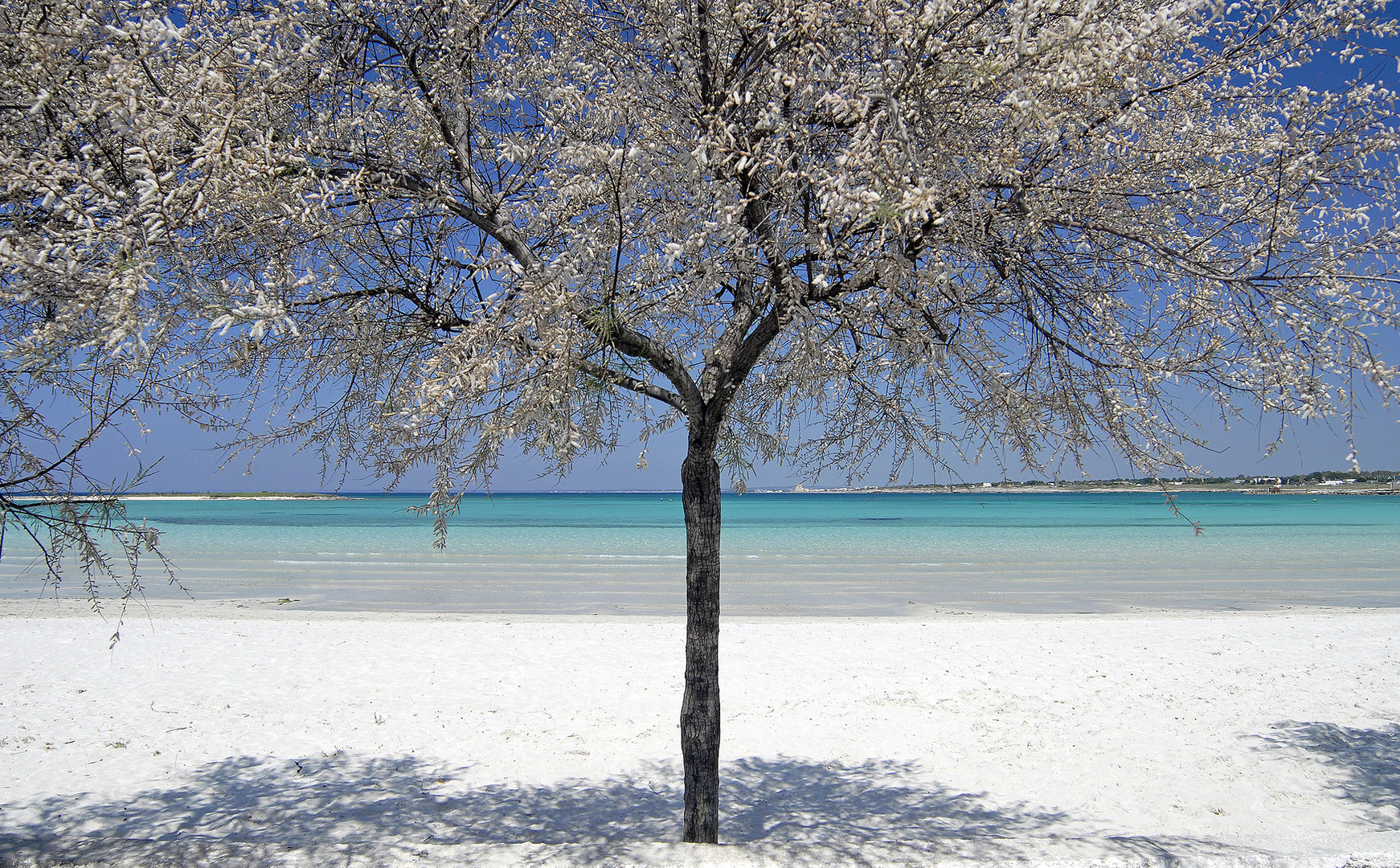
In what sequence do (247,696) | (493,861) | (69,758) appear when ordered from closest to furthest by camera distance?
1. (493,861)
2. (69,758)
3. (247,696)

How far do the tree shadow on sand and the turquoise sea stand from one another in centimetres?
248

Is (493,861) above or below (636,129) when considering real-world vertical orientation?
below

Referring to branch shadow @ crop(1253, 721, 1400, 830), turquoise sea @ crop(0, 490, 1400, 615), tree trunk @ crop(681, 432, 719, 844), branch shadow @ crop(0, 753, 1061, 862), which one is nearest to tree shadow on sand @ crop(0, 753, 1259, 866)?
branch shadow @ crop(0, 753, 1061, 862)

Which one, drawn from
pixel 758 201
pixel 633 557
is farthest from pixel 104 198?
pixel 633 557

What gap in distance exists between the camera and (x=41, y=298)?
2971mm

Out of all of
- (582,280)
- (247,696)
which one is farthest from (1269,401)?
(247,696)

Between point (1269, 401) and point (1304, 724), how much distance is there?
20.3 ft

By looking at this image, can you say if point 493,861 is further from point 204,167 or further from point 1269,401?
point 1269,401

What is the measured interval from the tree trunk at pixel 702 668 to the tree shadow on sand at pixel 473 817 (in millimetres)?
549

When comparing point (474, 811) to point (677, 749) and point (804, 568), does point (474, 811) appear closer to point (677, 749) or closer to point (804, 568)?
point (677, 749)

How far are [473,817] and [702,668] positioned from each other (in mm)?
2543

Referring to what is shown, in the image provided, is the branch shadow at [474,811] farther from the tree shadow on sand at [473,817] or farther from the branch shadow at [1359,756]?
the branch shadow at [1359,756]

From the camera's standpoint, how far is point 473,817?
238 inches

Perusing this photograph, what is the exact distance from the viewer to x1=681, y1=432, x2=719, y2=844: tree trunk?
4.96 m
